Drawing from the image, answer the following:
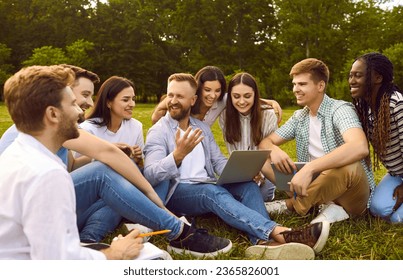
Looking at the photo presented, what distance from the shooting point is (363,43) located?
2970 cm

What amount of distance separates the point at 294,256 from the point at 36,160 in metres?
1.76

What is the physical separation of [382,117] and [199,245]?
5.81ft

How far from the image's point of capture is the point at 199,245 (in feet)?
9.93

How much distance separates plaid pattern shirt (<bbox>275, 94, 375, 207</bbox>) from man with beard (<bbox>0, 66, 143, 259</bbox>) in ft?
7.76

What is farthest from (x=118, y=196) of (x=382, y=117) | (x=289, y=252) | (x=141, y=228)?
(x=382, y=117)

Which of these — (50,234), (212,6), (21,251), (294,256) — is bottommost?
(294,256)

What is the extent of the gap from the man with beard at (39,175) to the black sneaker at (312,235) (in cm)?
140

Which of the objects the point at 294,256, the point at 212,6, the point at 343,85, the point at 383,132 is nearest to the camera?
the point at 294,256

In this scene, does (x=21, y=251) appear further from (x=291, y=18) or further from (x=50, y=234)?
(x=291, y=18)

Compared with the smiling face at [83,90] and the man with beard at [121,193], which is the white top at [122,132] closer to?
the smiling face at [83,90]

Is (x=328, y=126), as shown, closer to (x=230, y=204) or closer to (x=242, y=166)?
(x=242, y=166)

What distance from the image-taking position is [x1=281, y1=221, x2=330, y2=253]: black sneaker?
2.91 meters

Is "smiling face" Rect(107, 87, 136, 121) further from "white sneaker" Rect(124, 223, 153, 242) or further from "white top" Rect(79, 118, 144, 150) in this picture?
"white sneaker" Rect(124, 223, 153, 242)

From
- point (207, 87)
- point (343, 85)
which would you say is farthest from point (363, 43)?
point (207, 87)
